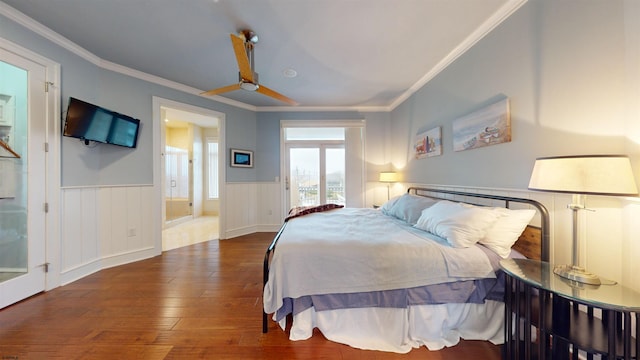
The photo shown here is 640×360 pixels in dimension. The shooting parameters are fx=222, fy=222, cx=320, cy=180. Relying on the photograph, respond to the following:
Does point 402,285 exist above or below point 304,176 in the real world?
below

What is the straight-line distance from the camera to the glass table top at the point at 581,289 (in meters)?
0.95

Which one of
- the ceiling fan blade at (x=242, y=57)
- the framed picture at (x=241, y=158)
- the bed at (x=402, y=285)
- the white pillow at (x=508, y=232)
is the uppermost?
the ceiling fan blade at (x=242, y=57)

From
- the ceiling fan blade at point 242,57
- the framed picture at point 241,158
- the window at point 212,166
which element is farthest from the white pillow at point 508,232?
the window at point 212,166

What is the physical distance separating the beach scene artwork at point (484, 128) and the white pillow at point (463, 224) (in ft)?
2.40

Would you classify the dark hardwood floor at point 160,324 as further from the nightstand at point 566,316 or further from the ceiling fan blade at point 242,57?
the ceiling fan blade at point 242,57

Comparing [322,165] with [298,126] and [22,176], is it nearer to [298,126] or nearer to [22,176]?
[298,126]

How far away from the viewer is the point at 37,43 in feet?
7.41

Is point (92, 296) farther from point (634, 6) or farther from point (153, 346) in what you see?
point (634, 6)

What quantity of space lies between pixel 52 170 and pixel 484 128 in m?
4.54

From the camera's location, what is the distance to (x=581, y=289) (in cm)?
108

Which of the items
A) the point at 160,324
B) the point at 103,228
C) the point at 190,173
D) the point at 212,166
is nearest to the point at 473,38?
the point at 160,324

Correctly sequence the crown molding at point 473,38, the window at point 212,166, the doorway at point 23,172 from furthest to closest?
1. the window at point 212,166
2. the doorway at point 23,172
3. the crown molding at point 473,38

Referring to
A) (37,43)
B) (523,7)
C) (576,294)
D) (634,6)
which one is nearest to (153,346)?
(576,294)

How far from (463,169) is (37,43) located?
4.70 m
